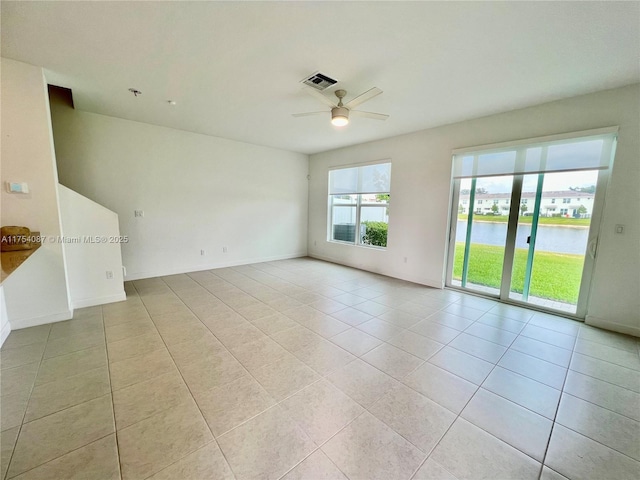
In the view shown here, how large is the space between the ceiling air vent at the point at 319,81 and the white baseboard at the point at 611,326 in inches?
167

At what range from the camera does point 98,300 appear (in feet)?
11.5

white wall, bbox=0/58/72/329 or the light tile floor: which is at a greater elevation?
white wall, bbox=0/58/72/329

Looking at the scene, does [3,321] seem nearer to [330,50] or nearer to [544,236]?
[330,50]

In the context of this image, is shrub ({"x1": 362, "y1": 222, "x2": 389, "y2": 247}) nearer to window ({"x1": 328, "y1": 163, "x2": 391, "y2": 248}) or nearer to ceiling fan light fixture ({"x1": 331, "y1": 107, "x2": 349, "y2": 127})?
window ({"x1": 328, "y1": 163, "x2": 391, "y2": 248})

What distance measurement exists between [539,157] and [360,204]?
10.5 feet

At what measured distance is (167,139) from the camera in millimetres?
4668


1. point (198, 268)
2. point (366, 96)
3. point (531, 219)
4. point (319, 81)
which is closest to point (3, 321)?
point (198, 268)

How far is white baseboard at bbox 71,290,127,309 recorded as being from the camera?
133 inches

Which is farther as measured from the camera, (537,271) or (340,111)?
(537,271)

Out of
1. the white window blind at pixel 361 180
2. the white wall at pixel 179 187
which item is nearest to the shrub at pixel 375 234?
the white window blind at pixel 361 180

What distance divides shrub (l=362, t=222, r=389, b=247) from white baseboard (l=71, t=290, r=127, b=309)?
458 cm

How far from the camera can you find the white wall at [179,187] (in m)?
4.04

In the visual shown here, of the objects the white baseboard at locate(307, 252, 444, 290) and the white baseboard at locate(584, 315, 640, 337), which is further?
the white baseboard at locate(307, 252, 444, 290)

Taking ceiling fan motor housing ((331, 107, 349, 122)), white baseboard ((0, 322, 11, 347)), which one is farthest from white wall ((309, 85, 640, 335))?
white baseboard ((0, 322, 11, 347))
